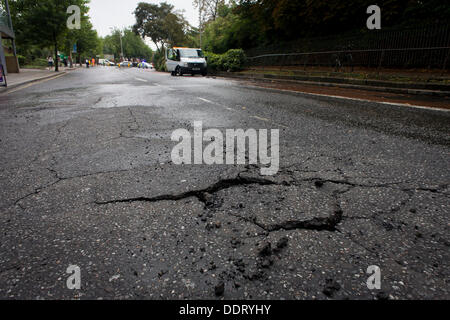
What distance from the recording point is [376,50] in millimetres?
12000

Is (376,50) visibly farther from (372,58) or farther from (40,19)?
(40,19)

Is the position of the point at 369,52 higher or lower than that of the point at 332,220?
higher

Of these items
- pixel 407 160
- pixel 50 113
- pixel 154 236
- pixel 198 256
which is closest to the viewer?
pixel 198 256

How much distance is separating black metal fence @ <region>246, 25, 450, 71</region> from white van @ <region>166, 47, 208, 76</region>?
17.8 ft

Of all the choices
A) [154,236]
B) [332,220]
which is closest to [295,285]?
[332,220]

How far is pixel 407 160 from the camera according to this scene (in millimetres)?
2770

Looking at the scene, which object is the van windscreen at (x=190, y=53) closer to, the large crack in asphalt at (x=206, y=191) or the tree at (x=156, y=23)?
the large crack in asphalt at (x=206, y=191)

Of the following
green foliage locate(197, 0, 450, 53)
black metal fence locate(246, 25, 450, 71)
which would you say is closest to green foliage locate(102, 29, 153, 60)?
green foliage locate(197, 0, 450, 53)

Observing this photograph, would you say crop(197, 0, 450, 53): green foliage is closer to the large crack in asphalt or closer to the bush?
the bush

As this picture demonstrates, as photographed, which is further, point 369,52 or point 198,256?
point 369,52

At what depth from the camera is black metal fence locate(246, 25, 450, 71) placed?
10.7 meters

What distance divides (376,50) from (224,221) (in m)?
13.5

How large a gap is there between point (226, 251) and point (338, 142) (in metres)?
2.55

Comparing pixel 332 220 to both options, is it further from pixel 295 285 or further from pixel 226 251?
pixel 226 251
